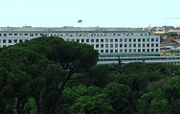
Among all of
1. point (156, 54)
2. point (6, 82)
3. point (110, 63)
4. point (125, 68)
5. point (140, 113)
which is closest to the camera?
point (6, 82)

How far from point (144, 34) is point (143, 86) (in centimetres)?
6700

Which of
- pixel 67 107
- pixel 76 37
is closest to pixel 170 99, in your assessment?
pixel 67 107

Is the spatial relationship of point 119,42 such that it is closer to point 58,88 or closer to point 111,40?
point 111,40

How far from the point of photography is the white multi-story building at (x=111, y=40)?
113625 millimetres

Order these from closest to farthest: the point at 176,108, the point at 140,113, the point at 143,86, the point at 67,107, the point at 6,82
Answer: the point at 6,82 < the point at 176,108 < the point at 140,113 < the point at 67,107 < the point at 143,86

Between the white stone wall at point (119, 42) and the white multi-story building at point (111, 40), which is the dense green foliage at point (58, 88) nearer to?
the white multi-story building at point (111, 40)

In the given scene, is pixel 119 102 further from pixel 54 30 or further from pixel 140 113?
pixel 54 30

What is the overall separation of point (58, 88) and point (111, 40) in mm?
66735

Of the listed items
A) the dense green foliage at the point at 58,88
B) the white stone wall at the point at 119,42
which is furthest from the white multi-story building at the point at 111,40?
the dense green foliage at the point at 58,88

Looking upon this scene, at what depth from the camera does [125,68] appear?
3812 inches

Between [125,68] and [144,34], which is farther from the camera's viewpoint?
[144,34]

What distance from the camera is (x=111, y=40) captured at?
→ 408 feet

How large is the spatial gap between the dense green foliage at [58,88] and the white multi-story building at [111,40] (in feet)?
125

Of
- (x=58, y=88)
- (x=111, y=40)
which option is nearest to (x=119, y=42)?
(x=111, y=40)
